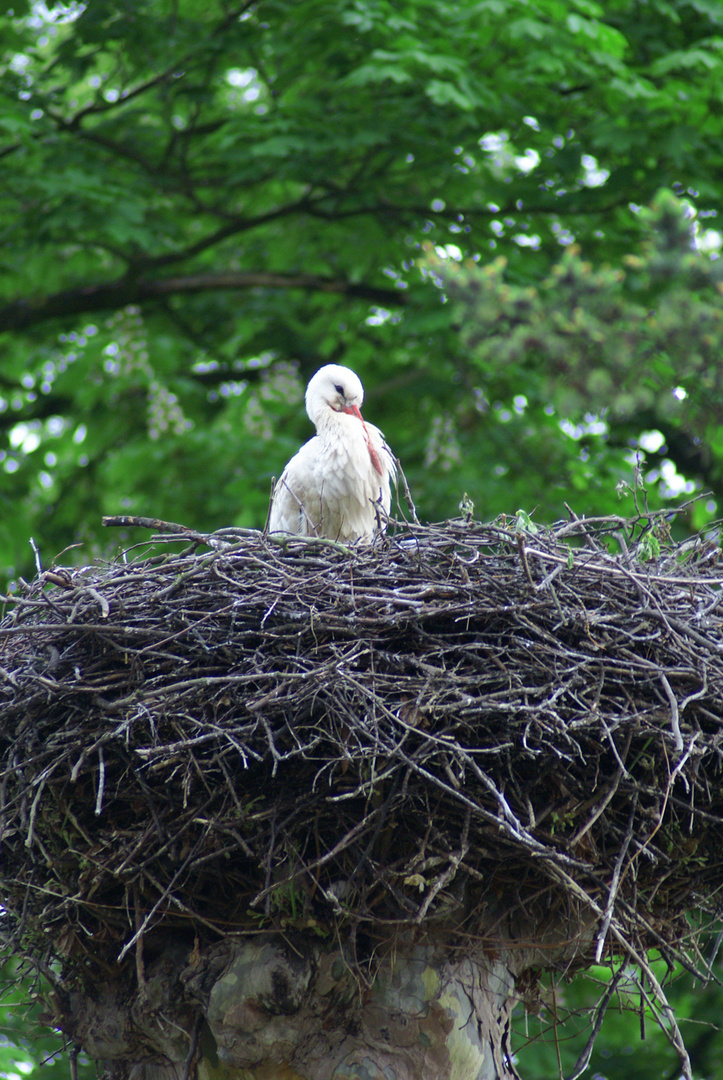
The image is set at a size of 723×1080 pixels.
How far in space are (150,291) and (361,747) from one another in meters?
5.79

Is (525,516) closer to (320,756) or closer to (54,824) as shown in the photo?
(320,756)

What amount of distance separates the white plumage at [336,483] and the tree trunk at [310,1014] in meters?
2.05

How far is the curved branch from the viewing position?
8.13 metres

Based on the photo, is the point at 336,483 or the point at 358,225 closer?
the point at 336,483

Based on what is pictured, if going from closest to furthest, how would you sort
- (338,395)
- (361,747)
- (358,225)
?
(361,747) < (338,395) < (358,225)

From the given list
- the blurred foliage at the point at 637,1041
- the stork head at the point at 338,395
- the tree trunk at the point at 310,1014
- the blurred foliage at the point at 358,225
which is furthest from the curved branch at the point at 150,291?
the tree trunk at the point at 310,1014

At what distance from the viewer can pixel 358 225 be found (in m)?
8.04

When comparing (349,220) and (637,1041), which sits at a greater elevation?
(349,220)

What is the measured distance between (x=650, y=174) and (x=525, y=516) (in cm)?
409

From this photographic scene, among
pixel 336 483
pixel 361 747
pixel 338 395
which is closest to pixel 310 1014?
pixel 361 747

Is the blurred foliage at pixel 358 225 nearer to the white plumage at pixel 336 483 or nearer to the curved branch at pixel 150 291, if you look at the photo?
the curved branch at pixel 150 291

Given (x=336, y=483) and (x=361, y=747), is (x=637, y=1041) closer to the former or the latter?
(x=336, y=483)

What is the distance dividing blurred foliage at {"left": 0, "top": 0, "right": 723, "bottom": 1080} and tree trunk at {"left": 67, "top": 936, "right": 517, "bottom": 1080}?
10.2ft

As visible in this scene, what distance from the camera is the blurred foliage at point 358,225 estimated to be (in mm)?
6926
